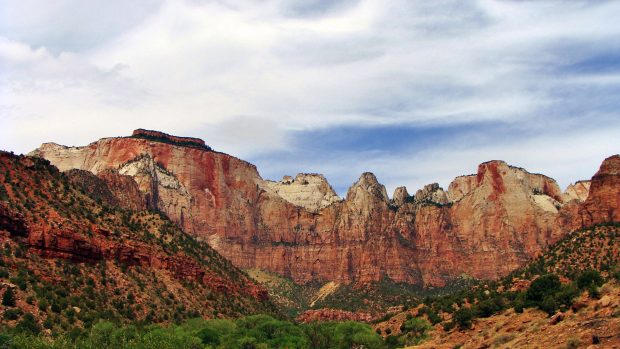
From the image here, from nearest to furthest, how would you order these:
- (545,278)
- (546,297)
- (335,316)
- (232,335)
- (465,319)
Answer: (546,297), (545,278), (465,319), (232,335), (335,316)

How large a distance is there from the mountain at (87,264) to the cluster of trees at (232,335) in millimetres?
4995

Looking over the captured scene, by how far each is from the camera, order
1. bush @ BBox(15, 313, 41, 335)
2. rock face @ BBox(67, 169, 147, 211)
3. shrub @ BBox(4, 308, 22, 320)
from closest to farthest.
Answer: bush @ BBox(15, 313, 41, 335)
shrub @ BBox(4, 308, 22, 320)
rock face @ BBox(67, 169, 147, 211)

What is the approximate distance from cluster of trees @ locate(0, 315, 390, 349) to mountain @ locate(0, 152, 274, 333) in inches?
197

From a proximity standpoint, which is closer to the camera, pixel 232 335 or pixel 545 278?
pixel 545 278

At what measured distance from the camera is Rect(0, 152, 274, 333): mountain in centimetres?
8919

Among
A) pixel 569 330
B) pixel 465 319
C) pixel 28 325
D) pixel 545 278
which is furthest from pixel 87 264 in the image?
pixel 569 330

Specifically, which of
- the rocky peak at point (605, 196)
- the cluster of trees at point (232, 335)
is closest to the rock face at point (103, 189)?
the cluster of trees at point (232, 335)

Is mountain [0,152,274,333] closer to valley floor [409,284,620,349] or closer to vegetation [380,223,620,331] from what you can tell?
vegetation [380,223,620,331]

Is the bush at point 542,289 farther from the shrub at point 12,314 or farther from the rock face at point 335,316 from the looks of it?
the rock face at point 335,316

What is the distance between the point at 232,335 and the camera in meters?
104

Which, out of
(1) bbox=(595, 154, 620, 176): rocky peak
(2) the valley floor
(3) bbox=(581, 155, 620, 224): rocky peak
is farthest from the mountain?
(1) bbox=(595, 154, 620, 176): rocky peak

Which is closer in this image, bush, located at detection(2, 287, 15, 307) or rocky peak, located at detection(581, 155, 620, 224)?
bush, located at detection(2, 287, 15, 307)

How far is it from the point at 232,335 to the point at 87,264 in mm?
21491

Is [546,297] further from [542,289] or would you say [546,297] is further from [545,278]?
[545,278]
